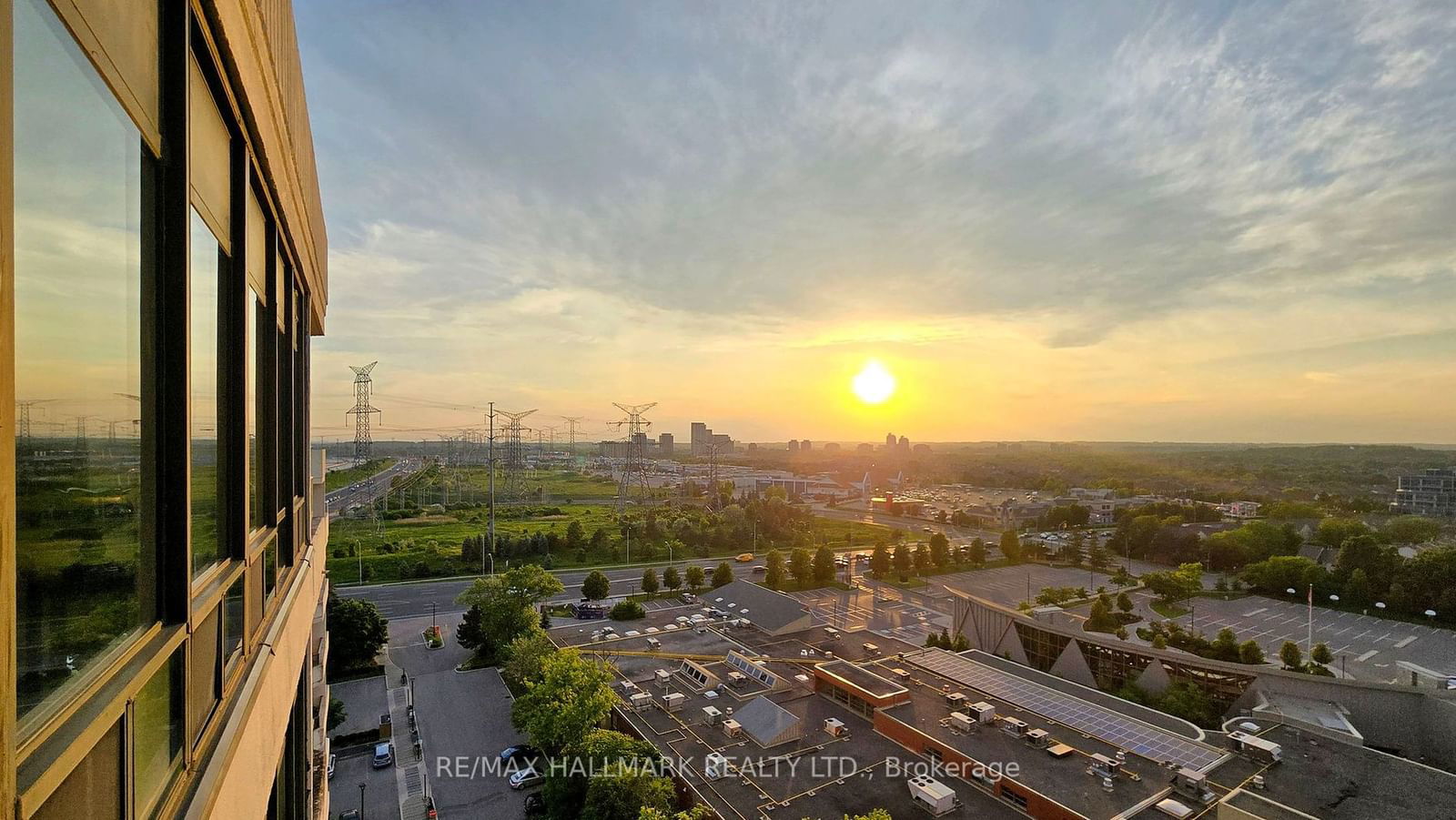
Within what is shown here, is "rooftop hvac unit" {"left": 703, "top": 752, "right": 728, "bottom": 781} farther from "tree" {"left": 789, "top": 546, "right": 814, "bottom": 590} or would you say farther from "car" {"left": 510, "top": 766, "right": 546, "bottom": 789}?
"tree" {"left": 789, "top": 546, "right": 814, "bottom": 590}

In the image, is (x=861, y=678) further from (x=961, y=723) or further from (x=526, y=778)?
(x=526, y=778)

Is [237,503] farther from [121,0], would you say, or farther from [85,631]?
[121,0]

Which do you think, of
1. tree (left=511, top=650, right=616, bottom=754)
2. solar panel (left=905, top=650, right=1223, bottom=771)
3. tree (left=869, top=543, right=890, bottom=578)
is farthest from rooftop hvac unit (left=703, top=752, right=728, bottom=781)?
tree (left=869, top=543, right=890, bottom=578)

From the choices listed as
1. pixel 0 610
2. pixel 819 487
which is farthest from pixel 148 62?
pixel 819 487

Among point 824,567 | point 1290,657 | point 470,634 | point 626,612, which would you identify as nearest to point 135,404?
point 470,634

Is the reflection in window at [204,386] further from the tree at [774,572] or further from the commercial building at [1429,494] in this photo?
the commercial building at [1429,494]
